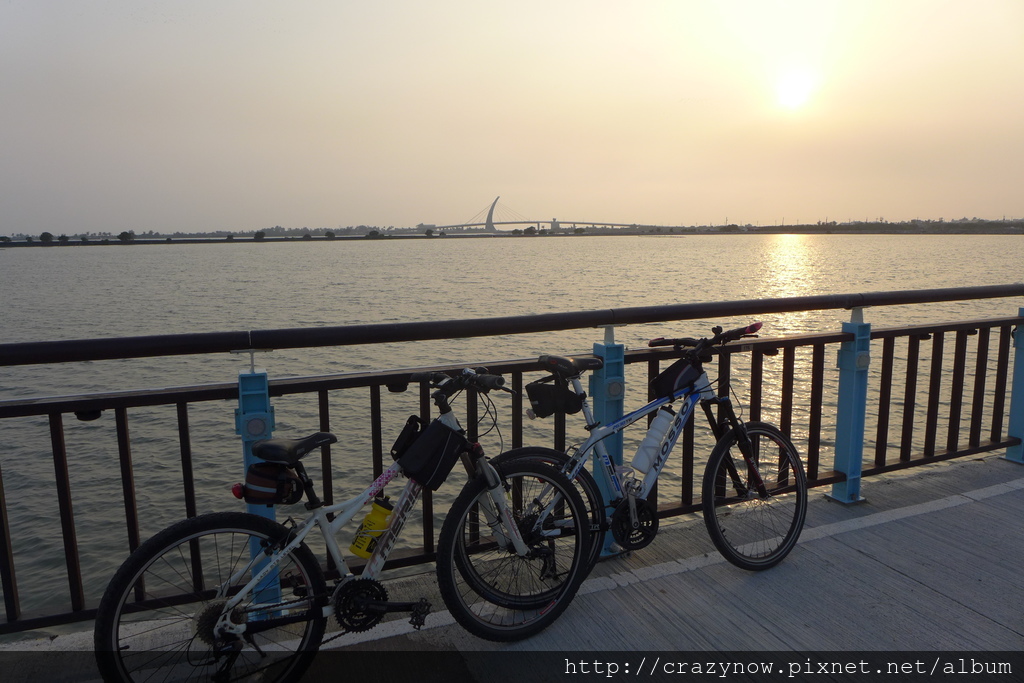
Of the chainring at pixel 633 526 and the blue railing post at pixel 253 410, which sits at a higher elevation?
the blue railing post at pixel 253 410

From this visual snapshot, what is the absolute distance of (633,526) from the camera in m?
3.32

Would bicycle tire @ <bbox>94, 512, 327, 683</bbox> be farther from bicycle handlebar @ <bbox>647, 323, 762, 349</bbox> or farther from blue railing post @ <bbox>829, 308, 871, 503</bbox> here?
blue railing post @ <bbox>829, 308, 871, 503</bbox>

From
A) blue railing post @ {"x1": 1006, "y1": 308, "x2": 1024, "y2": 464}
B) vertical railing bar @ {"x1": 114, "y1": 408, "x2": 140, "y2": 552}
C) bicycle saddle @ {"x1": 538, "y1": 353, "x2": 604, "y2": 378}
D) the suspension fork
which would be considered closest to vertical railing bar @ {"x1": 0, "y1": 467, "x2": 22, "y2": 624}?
vertical railing bar @ {"x1": 114, "y1": 408, "x2": 140, "y2": 552}

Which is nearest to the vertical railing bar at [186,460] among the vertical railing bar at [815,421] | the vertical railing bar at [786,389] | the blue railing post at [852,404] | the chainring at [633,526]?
the chainring at [633,526]

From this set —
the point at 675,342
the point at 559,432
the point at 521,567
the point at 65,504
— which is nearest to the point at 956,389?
the point at 675,342

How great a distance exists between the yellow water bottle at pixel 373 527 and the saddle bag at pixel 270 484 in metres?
0.34

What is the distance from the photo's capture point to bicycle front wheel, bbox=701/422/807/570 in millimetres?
3529

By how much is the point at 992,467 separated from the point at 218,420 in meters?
11.9

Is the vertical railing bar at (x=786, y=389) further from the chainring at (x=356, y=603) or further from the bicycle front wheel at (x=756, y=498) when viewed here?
the chainring at (x=356, y=603)

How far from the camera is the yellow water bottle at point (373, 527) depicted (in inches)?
107

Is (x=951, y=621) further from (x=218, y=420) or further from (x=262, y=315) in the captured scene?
(x=262, y=315)

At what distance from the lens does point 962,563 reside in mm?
3639

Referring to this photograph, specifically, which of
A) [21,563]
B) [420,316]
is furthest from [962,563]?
[420,316]

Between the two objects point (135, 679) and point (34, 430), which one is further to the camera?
point (34, 430)
